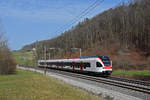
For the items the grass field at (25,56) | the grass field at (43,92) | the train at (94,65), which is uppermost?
the grass field at (25,56)

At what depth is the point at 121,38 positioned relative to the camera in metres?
67.8

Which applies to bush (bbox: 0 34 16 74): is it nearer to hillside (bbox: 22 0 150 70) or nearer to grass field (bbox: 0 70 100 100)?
hillside (bbox: 22 0 150 70)

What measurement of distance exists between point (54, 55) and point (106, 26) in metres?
29.9

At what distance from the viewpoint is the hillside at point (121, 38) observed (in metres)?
53.7

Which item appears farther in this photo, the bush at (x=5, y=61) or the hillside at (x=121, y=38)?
the hillside at (x=121, y=38)

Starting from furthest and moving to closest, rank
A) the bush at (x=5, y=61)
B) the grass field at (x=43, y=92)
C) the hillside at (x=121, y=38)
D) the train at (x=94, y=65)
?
1. the hillside at (x=121, y=38)
2. the bush at (x=5, y=61)
3. the train at (x=94, y=65)
4. the grass field at (x=43, y=92)

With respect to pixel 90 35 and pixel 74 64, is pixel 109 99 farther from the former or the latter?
pixel 90 35

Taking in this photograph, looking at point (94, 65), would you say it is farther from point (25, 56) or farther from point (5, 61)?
point (25, 56)

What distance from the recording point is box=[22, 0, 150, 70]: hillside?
176ft

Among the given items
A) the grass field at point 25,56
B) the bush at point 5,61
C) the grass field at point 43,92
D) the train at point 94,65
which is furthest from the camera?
the grass field at point 25,56

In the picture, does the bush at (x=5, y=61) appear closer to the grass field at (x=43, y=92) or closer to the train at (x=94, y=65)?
the train at (x=94, y=65)

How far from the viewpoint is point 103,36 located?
80.8 meters

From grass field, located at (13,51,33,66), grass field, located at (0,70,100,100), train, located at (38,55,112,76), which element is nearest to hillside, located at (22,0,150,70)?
grass field, located at (13,51,33,66)

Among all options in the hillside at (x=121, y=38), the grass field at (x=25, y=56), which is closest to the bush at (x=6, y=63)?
the hillside at (x=121, y=38)
